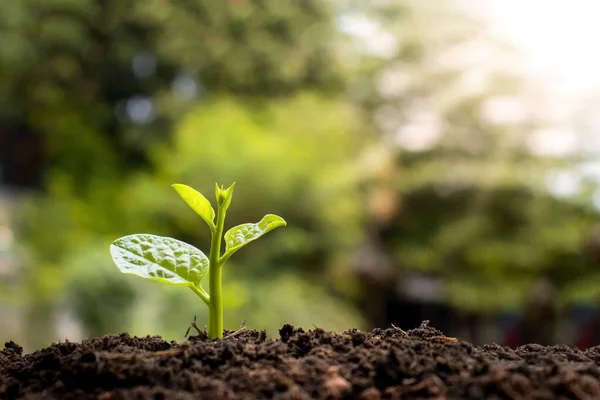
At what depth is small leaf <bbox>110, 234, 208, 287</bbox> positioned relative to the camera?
0.63 meters

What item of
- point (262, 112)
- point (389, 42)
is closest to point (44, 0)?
point (262, 112)

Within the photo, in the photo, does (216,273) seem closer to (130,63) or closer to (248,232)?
(248,232)

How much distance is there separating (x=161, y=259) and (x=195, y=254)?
0.04 meters

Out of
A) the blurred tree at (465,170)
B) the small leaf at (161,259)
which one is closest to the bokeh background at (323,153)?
the blurred tree at (465,170)

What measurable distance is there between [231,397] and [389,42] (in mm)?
5762

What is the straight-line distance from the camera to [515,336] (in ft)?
16.1

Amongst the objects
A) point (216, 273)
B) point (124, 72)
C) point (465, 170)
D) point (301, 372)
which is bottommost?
point (301, 372)

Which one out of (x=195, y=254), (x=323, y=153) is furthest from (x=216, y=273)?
(x=323, y=153)

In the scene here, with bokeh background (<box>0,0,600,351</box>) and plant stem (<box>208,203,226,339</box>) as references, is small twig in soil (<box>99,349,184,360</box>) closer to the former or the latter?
plant stem (<box>208,203,226,339</box>)

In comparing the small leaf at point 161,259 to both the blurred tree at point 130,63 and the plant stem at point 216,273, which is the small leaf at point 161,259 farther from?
the blurred tree at point 130,63

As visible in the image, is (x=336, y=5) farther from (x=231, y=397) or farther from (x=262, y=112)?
(x=231, y=397)

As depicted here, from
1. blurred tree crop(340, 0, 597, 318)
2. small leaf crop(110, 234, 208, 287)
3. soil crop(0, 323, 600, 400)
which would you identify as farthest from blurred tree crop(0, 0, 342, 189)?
soil crop(0, 323, 600, 400)

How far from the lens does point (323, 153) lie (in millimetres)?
5133

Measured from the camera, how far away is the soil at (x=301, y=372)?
0.48 meters
